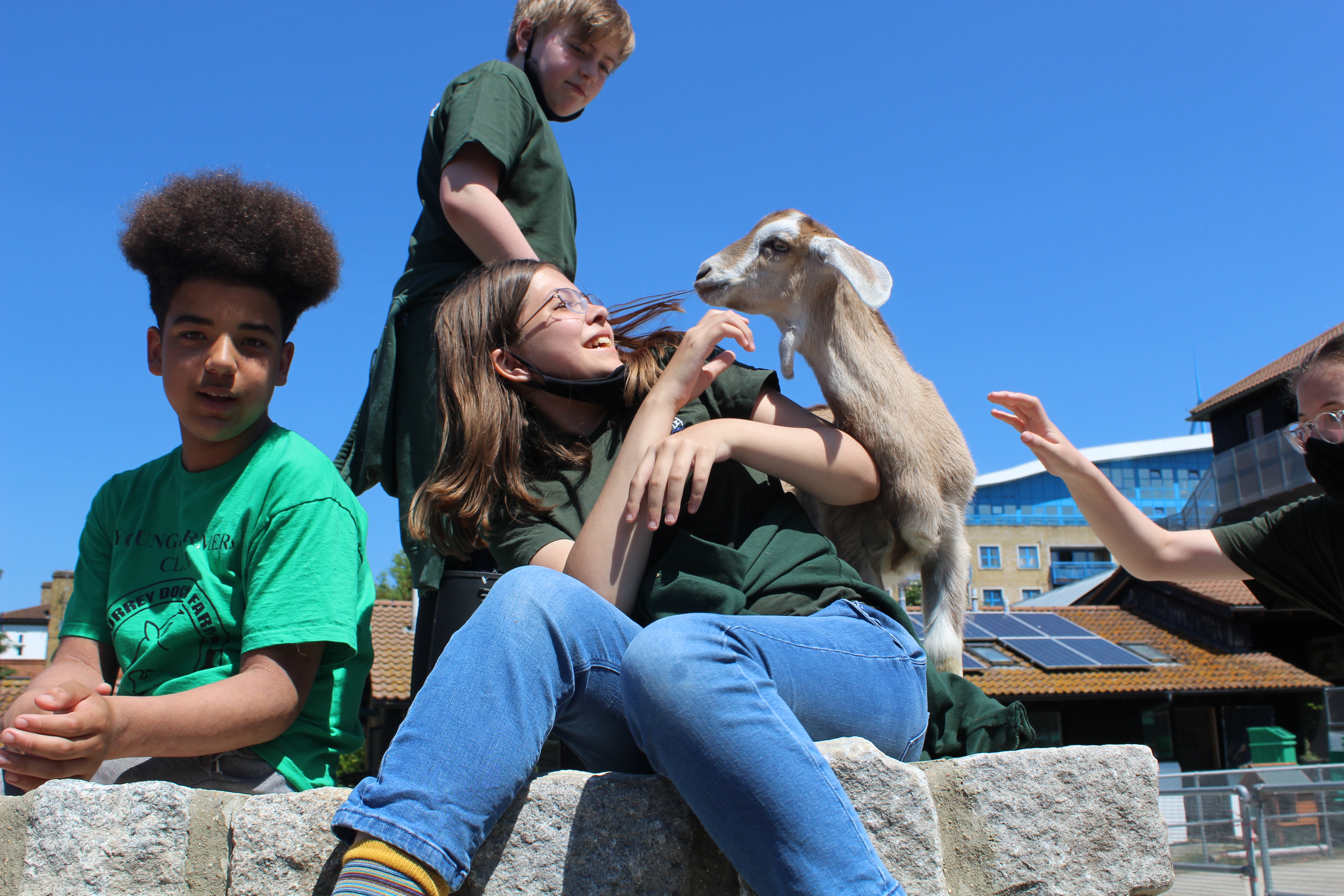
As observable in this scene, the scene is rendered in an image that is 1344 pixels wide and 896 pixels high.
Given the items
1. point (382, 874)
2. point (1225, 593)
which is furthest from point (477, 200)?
point (1225, 593)

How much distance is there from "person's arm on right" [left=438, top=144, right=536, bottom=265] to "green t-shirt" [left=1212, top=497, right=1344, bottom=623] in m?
2.34

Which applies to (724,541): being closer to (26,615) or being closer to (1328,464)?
(1328,464)

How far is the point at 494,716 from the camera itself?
1.63 m

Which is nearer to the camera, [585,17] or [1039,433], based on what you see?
[1039,433]

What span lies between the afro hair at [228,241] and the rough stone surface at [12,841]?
51.4 inches

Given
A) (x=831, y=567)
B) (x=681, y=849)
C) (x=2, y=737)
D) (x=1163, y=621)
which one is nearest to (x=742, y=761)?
(x=681, y=849)

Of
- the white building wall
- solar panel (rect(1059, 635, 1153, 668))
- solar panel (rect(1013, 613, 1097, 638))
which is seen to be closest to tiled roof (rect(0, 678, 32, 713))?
solar panel (rect(1013, 613, 1097, 638))

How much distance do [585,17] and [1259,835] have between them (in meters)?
11.1

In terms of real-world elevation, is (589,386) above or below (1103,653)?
above

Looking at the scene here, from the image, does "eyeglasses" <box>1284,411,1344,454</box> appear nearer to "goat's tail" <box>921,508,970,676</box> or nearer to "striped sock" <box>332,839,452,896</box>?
"goat's tail" <box>921,508,970,676</box>

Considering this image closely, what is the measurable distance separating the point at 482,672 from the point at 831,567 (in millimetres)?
884

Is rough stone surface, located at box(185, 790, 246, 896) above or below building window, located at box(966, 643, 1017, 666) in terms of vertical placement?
below

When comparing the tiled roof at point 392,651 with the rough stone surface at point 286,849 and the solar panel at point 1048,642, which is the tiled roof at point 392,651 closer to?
the solar panel at point 1048,642

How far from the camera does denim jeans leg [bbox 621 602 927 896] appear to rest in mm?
1539
